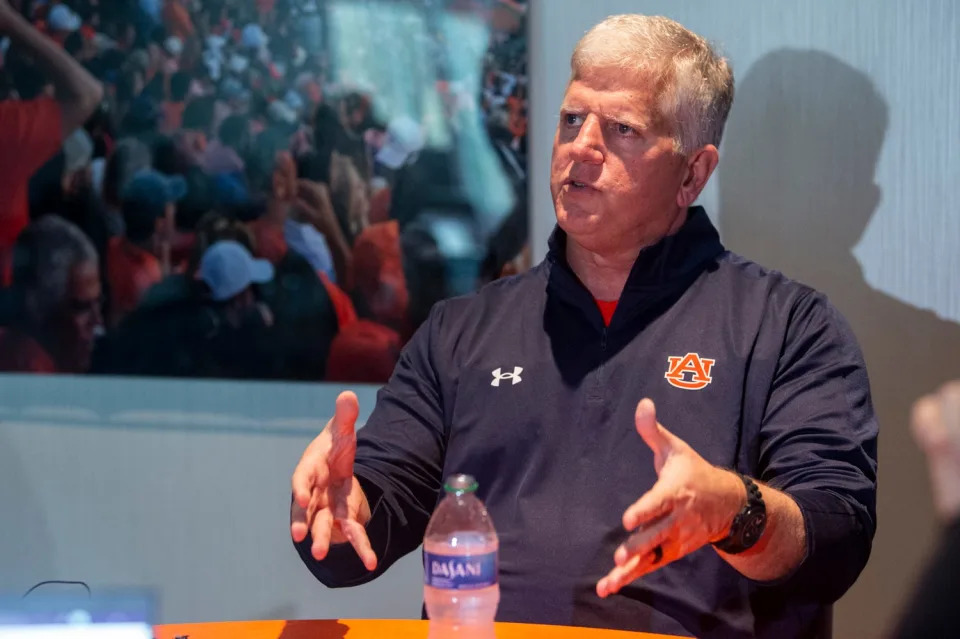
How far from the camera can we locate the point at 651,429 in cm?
118

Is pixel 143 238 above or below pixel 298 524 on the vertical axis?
below

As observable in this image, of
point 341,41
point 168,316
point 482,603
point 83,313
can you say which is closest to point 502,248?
point 341,41

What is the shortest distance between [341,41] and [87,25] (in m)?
0.74

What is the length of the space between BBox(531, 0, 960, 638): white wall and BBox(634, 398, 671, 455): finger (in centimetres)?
126

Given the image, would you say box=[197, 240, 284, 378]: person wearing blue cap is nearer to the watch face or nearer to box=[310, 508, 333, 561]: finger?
box=[310, 508, 333, 561]: finger

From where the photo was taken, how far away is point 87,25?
108 inches

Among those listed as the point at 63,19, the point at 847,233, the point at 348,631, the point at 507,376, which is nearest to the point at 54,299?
the point at 63,19

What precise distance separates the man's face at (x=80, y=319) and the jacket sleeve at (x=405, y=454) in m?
1.20

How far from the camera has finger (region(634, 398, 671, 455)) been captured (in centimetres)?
117

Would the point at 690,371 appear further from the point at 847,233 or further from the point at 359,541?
the point at 847,233

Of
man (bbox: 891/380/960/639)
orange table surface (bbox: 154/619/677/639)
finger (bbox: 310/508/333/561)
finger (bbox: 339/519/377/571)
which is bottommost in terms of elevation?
man (bbox: 891/380/960/639)

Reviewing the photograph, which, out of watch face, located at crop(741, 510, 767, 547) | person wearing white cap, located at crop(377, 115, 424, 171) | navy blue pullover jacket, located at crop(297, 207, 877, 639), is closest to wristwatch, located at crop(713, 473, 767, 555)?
watch face, located at crop(741, 510, 767, 547)

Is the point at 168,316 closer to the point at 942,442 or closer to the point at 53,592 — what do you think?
the point at 53,592

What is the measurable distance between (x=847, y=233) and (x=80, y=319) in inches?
79.1
